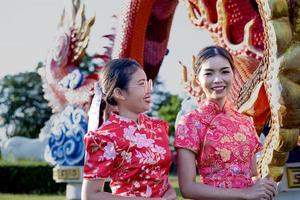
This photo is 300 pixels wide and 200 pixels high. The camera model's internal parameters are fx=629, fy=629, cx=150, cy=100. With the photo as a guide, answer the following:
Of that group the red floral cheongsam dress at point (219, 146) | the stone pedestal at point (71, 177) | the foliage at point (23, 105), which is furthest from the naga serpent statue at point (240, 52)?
the foliage at point (23, 105)

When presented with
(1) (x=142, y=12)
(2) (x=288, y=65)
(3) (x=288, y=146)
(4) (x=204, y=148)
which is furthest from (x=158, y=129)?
(1) (x=142, y=12)

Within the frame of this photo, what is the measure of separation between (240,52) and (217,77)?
2.00 m

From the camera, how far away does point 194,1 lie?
3.90m

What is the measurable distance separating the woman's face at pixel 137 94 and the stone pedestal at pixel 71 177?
4.09 metres

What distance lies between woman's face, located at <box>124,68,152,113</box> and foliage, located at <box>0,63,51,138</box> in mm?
22090

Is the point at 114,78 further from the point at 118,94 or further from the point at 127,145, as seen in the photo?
the point at 127,145

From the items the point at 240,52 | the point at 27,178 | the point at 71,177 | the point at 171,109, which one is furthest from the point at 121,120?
the point at 171,109

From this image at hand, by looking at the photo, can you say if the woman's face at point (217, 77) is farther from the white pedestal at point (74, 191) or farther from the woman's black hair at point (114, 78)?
the white pedestal at point (74, 191)

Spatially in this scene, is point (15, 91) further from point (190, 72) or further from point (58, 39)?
point (190, 72)

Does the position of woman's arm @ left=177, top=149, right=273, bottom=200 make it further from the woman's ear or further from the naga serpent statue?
the naga serpent statue

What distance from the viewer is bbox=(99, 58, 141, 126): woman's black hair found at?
1.54 m

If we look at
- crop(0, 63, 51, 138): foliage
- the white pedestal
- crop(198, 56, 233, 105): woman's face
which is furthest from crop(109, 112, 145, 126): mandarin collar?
crop(0, 63, 51, 138): foliage

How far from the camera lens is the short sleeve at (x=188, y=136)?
1.56 meters

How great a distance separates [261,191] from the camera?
1.50 metres
